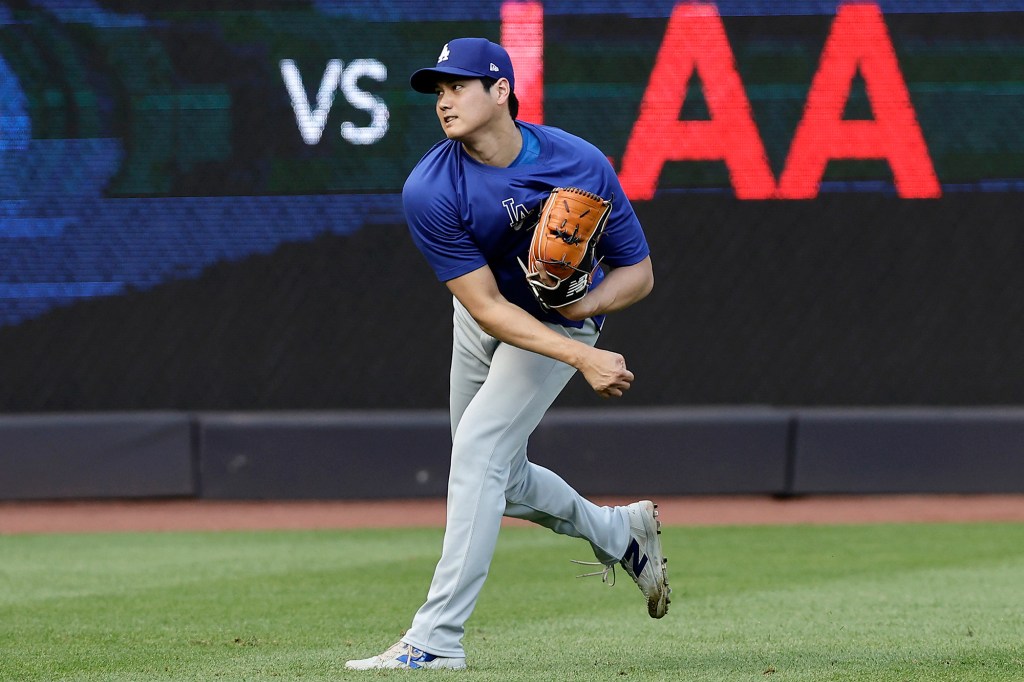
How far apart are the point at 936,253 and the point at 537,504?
15.8 ft

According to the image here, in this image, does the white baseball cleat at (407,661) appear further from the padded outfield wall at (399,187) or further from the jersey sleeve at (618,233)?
the padded outfield wall at (399,187)

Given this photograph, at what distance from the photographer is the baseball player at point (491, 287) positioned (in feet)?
11.1

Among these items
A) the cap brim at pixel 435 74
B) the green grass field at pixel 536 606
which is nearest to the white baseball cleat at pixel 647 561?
the green grass field at pixel 536 606

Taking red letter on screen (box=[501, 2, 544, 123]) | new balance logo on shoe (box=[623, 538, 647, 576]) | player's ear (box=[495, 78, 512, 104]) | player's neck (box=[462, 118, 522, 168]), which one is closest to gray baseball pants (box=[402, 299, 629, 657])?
new balance logo on shoe (box=[623, 538, 647, 576])

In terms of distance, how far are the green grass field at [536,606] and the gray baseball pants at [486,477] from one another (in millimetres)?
175

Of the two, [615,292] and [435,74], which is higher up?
[435,74]

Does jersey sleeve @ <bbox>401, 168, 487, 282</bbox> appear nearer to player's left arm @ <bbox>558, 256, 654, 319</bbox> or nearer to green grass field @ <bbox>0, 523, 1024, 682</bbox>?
player's left arm @ <bbox>558, 256, 654, 319</bbox>

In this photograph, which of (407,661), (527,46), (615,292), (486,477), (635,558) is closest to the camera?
(407,661)

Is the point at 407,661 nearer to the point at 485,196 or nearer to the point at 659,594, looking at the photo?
the point at 659,594

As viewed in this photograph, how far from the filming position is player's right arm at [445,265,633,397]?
321cm

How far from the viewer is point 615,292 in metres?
3.60

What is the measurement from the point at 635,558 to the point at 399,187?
4087 mm

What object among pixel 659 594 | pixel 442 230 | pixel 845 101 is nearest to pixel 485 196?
pixel 442 230

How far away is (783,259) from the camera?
7.88 m
